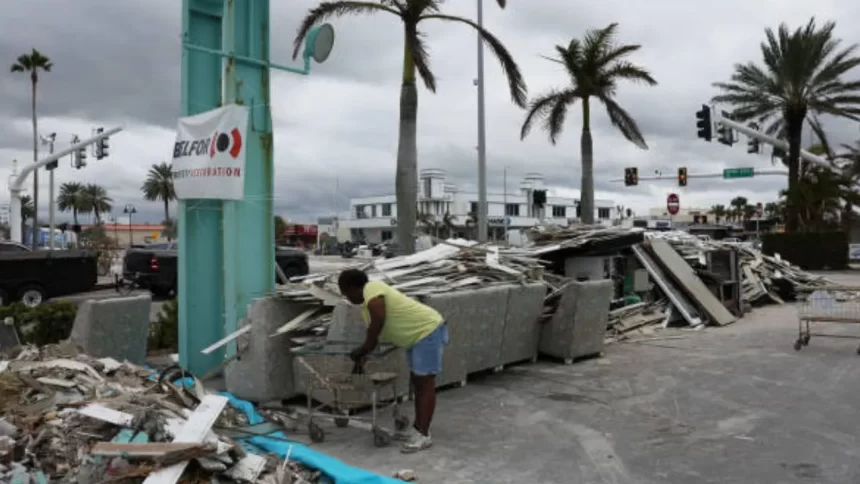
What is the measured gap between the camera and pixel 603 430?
20.7 ft

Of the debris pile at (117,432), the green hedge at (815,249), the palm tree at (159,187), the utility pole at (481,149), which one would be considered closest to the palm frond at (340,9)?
the utility pole at (481,149)

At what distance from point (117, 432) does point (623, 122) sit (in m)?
22.7

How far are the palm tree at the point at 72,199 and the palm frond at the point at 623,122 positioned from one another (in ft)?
268

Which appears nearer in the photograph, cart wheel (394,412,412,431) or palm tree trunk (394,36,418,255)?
cart wheel (394,412,412,431)

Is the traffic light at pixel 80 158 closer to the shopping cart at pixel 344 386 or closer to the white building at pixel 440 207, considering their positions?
the shopping cart at pixel 344 386

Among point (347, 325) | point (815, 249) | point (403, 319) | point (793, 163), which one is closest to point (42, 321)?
point (347, 325)

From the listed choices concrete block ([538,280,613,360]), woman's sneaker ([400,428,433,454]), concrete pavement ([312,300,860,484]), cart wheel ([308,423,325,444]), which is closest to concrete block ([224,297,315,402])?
concrete pavement ([312,300,860,484])

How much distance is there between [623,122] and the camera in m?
25.0

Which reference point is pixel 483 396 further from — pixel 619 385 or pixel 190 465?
pixel 190 465

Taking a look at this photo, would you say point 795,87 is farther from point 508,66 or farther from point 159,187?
point 159,187

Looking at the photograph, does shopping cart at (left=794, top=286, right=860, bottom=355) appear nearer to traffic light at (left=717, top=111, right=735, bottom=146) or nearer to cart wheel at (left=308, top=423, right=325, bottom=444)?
cart wheel at (left=308, top=423, right=325, bottom=444)

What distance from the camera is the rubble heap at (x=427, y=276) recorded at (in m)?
7.39

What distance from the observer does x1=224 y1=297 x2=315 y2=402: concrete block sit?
710 cm

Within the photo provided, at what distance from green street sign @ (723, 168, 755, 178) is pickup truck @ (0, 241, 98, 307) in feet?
97.2
